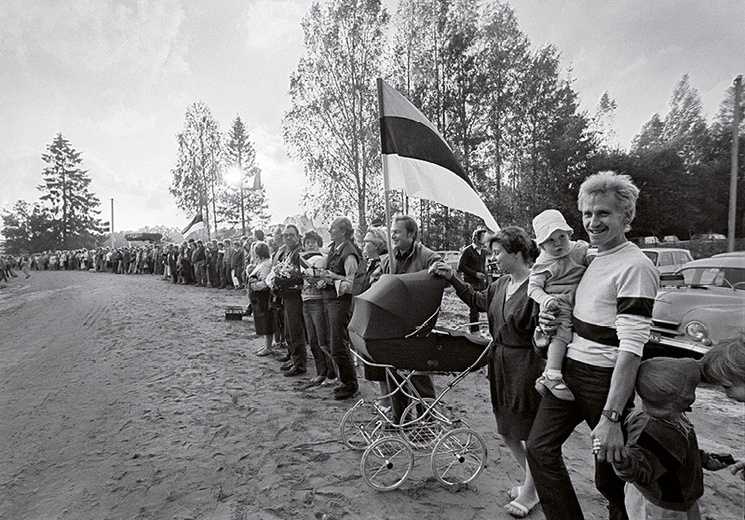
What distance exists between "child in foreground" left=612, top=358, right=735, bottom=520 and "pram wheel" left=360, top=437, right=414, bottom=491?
162cm

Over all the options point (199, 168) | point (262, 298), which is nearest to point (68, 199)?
point (199, 168)

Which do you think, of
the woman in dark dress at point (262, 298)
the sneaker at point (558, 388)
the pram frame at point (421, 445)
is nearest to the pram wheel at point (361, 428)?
the pram frame at point (421, 445)

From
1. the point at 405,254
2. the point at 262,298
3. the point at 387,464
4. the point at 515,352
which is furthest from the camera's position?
the point at 262,298

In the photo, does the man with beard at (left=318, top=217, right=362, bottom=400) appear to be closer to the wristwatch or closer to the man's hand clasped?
the man's hand clasped

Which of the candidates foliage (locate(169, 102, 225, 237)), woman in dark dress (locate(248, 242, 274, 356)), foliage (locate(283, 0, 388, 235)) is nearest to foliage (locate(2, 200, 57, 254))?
foliage (locate(169, 102, 225, 237))

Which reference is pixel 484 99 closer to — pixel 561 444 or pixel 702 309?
pixel 702 309

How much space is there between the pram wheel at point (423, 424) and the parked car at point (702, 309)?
112 inches

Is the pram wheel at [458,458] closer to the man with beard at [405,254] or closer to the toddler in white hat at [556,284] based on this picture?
the man with beard at [405,254]

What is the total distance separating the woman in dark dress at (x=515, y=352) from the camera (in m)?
2.47

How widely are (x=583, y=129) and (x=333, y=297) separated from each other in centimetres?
2646

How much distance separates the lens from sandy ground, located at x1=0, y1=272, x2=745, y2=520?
9.14ft

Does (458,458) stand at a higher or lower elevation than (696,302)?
→ lower

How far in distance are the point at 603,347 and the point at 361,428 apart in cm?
218

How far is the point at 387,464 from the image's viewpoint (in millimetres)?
2924
